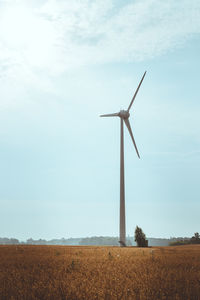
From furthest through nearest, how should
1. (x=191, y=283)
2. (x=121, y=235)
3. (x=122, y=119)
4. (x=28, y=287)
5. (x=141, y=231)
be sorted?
1. (x=122, y=119)
2. (x=121, y=235)
3. (x=141, y=231)
4. (x=191, y=283)
5. (x=28, y=287)

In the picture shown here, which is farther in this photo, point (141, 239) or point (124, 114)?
point (124, 114)

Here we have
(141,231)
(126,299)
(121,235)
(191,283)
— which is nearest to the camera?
(126,299)

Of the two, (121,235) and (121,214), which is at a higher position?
(121,214)

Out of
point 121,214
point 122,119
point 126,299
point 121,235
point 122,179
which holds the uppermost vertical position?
point 122,119

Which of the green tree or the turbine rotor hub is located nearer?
the green tree

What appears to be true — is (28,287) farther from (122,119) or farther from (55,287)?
(122,119)

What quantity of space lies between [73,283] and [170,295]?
2.40 meters

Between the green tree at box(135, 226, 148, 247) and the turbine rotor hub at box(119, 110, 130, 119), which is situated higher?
the turbine rotor hub at box(119, 110, 130, 119)

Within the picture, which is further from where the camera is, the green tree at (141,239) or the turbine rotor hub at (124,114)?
the turbine rotor hub at (124,114)

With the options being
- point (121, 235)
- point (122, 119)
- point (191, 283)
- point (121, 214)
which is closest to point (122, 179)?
point (121, 214)

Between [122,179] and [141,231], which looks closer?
[141,231]

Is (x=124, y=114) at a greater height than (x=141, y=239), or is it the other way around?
(x=124, y=114)

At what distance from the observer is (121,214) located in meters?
50.8

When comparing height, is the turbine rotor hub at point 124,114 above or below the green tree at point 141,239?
above
